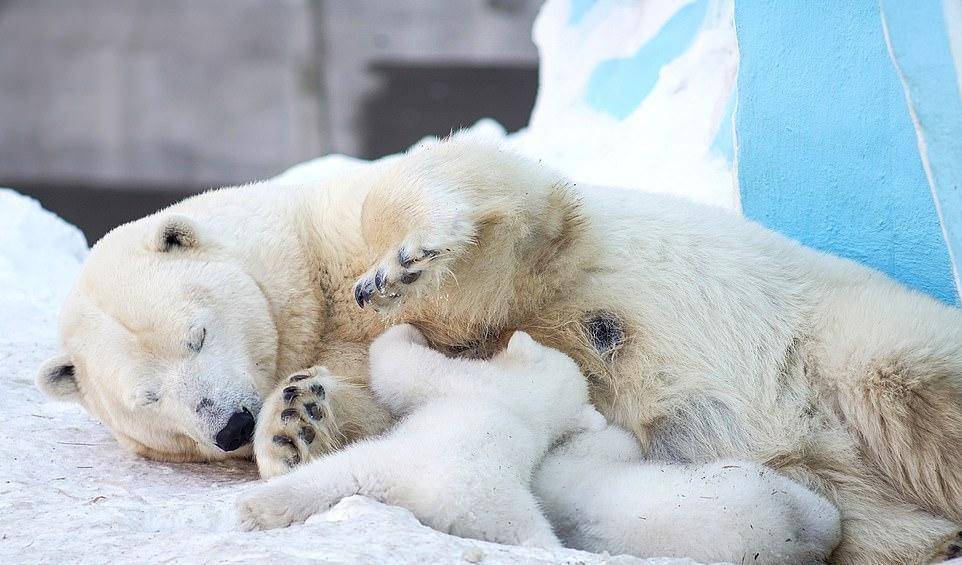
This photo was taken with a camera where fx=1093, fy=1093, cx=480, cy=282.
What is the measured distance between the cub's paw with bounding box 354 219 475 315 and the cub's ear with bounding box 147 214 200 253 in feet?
2.69

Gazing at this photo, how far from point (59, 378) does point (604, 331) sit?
169cm

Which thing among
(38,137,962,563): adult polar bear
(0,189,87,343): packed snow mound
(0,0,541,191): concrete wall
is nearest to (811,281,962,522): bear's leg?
(38,137,962,563): adult polar bear

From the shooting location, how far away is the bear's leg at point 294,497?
2316 millimetres

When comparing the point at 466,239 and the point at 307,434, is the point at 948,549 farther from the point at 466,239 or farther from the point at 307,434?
the point at 307,434

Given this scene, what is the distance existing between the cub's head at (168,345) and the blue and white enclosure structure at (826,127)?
1.95m

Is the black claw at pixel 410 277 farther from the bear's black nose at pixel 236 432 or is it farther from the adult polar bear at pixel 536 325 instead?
the bear's black nose at pixel 236 432

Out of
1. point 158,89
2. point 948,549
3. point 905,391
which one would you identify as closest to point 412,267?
point 905,391

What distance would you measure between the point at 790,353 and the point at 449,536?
128cm

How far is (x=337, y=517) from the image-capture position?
225 centimetres

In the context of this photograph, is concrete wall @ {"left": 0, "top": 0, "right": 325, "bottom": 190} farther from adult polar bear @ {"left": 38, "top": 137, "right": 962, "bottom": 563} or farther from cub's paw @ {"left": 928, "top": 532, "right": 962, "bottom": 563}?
cub's paw @ {"left": 928, "top": 532, "right": 962, "bottom": 563}

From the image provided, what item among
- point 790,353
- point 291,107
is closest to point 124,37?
point 291,107

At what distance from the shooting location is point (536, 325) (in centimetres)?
311

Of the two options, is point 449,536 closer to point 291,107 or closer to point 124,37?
Answer: point 291,107

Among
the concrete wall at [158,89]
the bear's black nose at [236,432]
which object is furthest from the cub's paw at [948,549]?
the concrete wall at [158,89]
